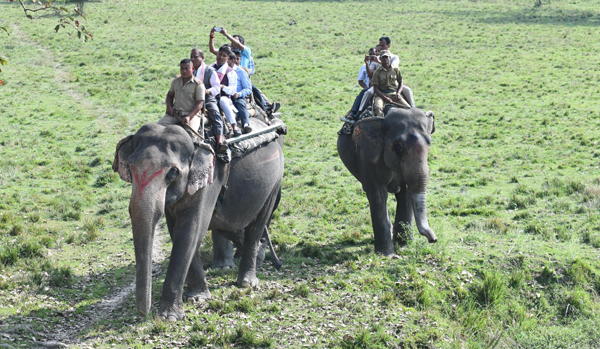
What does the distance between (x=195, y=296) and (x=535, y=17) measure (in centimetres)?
4927

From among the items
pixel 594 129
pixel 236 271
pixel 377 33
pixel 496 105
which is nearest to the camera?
pixel 236 271

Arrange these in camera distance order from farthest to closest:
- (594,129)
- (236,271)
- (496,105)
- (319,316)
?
(496,105)
(594,129)
(236,271)
(319,316)

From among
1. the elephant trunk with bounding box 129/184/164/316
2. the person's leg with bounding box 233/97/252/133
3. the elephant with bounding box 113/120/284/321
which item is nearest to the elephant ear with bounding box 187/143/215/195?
the elephant with bounding box 113/120/284/321

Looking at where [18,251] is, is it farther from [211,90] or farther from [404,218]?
[404,218]

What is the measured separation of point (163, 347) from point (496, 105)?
23.4m

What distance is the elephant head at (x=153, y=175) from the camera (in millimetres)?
7646

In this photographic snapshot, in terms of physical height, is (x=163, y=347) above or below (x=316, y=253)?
above

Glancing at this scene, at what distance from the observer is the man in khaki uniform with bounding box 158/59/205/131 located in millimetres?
9203

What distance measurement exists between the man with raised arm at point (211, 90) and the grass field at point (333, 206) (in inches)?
105

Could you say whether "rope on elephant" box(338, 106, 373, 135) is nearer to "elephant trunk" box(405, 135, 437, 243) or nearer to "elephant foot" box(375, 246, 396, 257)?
"elephant trunk" box(405, 135, 437, 243)

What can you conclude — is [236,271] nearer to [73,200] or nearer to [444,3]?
[73,200]

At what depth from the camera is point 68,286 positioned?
10805mm

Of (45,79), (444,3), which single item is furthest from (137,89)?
(444,3)

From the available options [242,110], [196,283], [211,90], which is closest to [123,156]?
[211,90]
